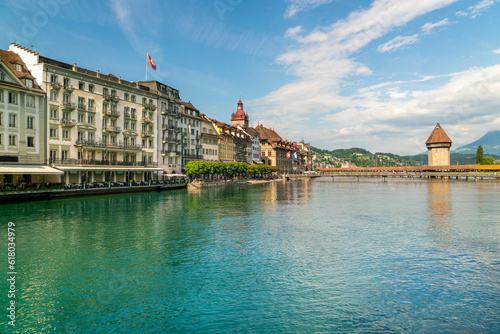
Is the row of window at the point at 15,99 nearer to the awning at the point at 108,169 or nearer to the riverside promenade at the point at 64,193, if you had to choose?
the awning at the point at 108,169

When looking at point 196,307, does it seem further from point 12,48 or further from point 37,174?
point 12,48

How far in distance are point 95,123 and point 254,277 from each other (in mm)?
57478

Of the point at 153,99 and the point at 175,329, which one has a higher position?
the point at 153,99

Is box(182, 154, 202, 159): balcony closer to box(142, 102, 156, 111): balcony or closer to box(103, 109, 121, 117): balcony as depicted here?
box(142, 102, 156, 111): balcony

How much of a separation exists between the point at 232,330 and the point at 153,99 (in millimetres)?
75178

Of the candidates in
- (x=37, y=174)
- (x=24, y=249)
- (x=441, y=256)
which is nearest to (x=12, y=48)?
(x=37, y=174)

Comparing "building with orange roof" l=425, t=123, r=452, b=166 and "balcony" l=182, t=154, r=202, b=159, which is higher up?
"building with orange roof" l=425, t=123, r=452, b=166

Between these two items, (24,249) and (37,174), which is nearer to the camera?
(24,249)

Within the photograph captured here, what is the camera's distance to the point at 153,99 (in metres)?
80.6

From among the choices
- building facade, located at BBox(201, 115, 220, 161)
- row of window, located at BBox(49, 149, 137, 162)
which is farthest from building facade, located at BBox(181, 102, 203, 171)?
row of window, located at BBox(49, 149, 137, 162)

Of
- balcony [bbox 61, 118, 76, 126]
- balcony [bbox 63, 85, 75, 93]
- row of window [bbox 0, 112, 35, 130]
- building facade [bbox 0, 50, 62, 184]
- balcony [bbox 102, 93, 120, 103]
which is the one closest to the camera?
building facade [bbox 0, 50, 62, 184]

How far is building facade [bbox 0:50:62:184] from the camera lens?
1916 inches

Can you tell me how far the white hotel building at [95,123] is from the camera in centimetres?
5694

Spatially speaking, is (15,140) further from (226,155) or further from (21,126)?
(226,155)
